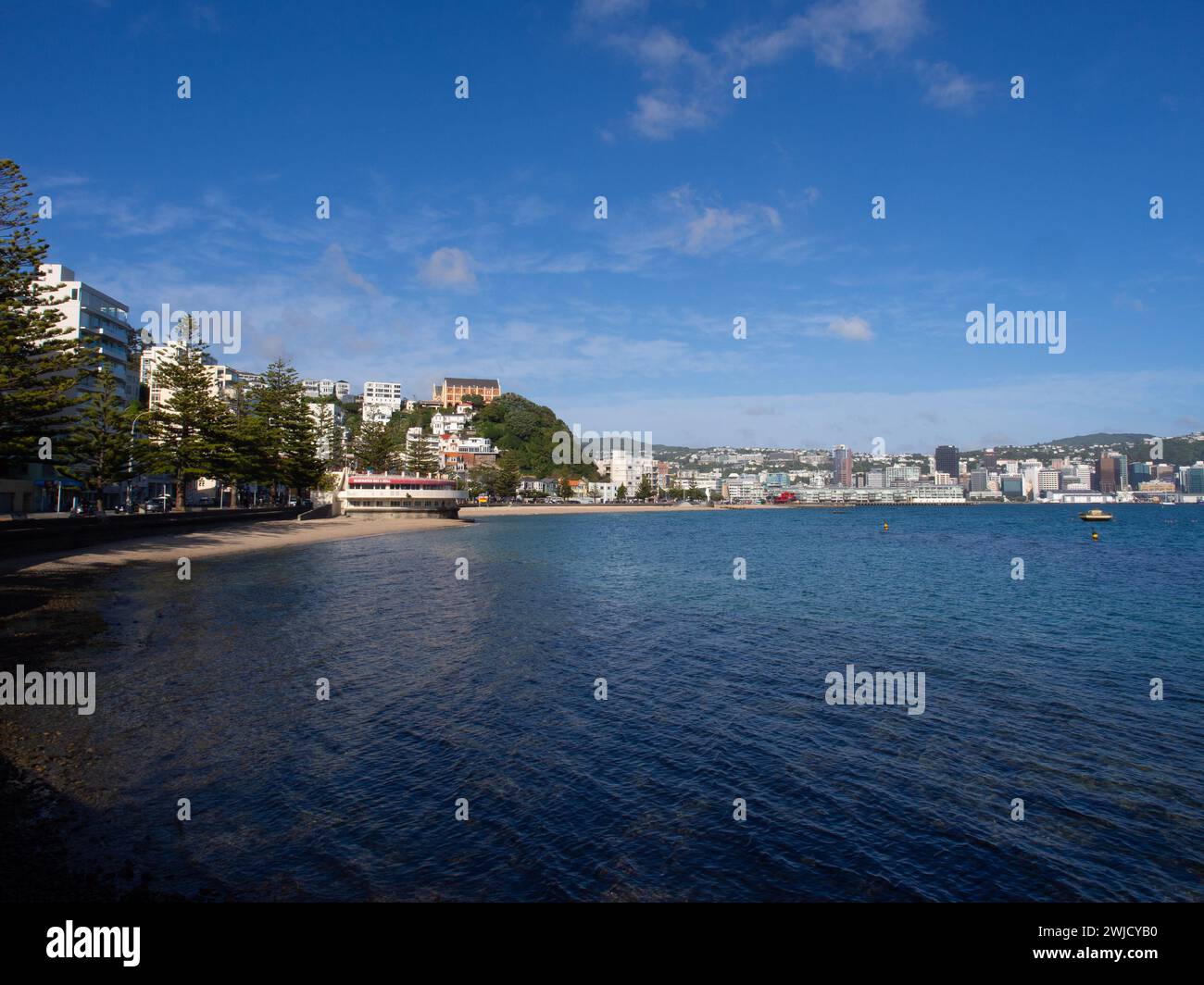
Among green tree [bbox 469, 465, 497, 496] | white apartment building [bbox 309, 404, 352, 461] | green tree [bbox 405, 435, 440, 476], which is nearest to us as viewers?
white apartment building [bbox 309, 404, 352, 461]

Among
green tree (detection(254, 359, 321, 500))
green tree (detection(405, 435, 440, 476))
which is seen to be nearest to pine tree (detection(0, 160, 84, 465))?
green tree (detection(254, 359, 321, 500))

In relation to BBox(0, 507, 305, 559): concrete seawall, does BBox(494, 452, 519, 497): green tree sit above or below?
above

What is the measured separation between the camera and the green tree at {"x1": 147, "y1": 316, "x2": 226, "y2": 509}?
66.1 metres

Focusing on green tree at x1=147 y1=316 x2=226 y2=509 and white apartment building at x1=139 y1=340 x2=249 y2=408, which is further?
white apartment building at x1=139 y1=340 x2=249 y2=408

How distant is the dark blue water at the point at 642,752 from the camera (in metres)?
10.9

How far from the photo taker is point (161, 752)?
1500 centimetres

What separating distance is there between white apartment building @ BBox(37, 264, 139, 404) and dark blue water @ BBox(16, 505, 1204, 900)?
58.3m

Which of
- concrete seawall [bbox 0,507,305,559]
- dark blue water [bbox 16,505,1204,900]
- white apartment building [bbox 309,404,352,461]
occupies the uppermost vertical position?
white apartment building [bbox 309,404,352,461]

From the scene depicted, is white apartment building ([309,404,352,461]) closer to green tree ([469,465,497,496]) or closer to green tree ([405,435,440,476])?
green tree ([405,435,440,476])

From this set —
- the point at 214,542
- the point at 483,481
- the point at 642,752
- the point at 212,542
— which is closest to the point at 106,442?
the point at 212,542

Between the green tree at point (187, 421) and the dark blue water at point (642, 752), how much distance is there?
34.9m

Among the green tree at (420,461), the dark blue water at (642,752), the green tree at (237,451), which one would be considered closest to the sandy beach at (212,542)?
the green tree at (237,451)
